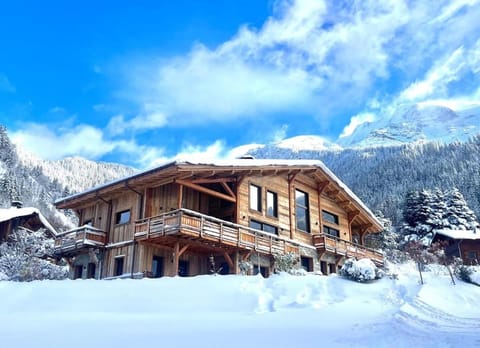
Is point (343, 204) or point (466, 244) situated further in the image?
point (466, 244)

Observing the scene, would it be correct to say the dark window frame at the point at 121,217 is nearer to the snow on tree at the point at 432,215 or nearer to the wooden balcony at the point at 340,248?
the wooden balcony at the point at 340,248

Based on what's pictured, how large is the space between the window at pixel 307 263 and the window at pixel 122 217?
9.64 metres

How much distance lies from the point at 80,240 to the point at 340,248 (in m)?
14.7

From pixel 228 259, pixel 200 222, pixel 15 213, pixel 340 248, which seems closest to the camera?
pixel 200 222

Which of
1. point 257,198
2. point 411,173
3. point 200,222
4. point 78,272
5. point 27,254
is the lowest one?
point 78,272

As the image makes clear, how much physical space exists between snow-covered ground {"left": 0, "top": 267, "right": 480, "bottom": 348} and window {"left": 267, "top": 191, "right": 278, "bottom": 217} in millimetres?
8713

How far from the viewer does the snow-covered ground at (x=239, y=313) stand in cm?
616

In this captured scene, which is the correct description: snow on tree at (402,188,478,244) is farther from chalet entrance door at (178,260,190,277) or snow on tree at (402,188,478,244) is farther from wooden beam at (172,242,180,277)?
wooden beam at (172,242,180,277)

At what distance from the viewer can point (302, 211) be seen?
25.4 m

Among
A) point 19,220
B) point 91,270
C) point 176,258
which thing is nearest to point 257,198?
point 176,258

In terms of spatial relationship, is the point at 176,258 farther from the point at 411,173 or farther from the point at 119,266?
the point at 411,173

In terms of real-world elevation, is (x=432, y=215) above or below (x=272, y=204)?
above

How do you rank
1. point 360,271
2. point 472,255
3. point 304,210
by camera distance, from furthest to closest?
point 472,255 < point 304,210 < point 360,271

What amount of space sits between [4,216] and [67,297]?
21518 millimetres
